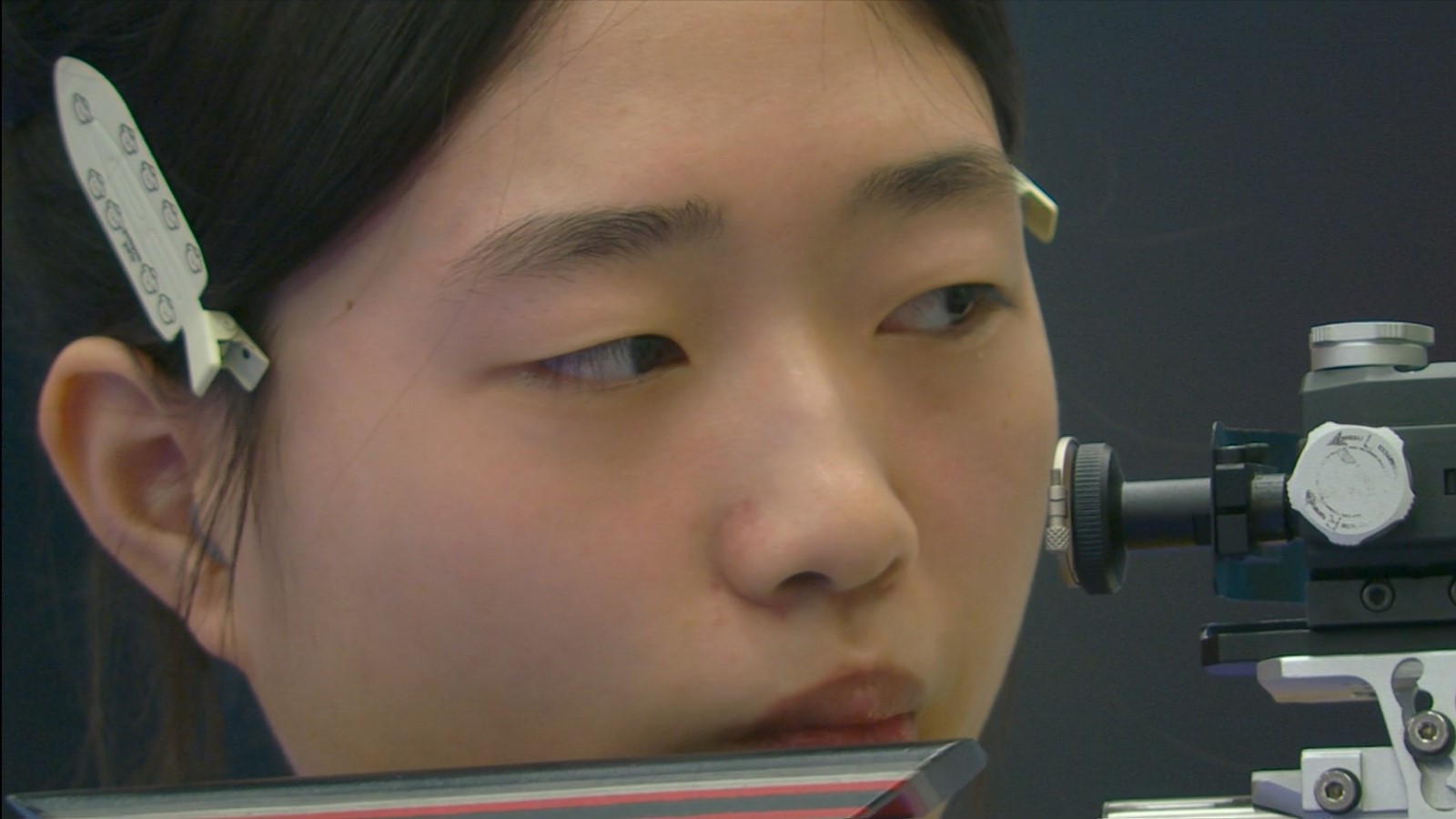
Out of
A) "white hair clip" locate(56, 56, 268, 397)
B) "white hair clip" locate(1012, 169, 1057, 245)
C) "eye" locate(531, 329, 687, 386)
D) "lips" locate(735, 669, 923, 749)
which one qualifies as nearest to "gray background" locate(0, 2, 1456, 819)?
"white hair clip" locate(1012, 169, 1057, 245)

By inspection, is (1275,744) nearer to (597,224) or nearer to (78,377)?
(597,224)

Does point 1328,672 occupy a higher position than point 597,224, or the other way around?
point 597,224

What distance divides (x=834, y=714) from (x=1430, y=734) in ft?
0.92

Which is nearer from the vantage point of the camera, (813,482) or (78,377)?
(813,482)

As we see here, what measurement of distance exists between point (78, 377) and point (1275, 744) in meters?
0.71

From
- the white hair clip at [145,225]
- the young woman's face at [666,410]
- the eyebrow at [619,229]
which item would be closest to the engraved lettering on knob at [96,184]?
the white hair clip at [145,225]

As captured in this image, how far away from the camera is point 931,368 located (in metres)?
0.93

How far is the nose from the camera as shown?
82 cm

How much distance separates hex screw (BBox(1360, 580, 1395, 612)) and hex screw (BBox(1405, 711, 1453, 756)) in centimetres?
5

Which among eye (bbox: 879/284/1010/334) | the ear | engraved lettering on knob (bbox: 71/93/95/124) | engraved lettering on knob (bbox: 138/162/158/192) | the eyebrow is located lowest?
the ear

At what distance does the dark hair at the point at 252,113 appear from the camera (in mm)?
895

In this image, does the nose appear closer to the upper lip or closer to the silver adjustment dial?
the upper lip

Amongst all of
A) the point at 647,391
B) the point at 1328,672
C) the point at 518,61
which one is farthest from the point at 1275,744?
the point at 518,61

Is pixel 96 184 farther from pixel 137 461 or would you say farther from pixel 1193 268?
pixel 1193 268
